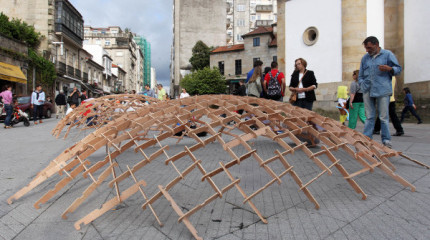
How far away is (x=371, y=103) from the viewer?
4.77 metres

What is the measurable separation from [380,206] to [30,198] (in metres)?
3.31

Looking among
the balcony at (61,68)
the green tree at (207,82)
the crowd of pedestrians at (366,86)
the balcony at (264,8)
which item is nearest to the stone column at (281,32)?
the crowd of pedestrians at (366,86)

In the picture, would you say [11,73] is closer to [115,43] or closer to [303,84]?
[303,84]

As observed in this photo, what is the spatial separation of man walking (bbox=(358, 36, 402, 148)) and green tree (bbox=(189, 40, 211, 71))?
44909 mm

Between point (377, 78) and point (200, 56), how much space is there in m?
46.3

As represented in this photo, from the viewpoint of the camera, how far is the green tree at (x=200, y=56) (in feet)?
160

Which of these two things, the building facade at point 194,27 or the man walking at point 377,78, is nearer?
the man walking at point 377,78

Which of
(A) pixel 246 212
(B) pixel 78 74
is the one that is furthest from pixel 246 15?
(A) pixel 246 212

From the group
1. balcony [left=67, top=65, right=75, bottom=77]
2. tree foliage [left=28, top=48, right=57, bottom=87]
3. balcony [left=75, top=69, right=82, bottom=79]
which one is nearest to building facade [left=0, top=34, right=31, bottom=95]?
tree foliage [left=28, top=48, right=57, bottom=87]

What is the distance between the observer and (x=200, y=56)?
4938 centimetres

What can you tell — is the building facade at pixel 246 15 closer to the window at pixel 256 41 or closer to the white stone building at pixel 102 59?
the window at pixel 256 41

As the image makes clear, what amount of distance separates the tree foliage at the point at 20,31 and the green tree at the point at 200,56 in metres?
26.3

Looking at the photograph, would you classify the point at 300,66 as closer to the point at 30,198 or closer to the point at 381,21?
the point at 30,198

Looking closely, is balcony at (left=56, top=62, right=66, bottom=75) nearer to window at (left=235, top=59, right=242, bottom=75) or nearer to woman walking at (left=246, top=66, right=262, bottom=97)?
window at (left=235, top=59, right=242, bottom=75)
